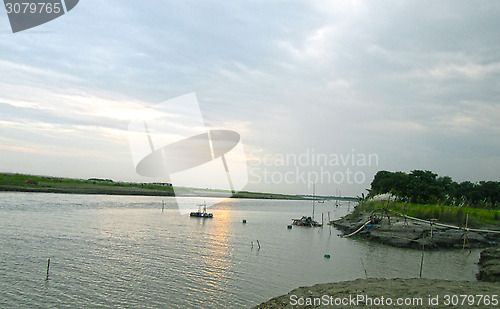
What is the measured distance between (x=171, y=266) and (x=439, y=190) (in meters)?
53.2

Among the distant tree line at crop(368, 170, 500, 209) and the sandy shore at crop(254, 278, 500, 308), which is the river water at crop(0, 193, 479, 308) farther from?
the distant tree line at crop(368, 170, 500, 209)

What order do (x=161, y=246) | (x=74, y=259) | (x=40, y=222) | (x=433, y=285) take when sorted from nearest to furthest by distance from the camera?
(x=433, y=285), (x=74, y=259), (x=161, y=246), (x=40, y=222)

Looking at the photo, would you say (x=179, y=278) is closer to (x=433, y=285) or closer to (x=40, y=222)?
(x=433, y=285)

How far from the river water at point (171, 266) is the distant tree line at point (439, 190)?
27785 millimetres

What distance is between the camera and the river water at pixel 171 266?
14.6 meters

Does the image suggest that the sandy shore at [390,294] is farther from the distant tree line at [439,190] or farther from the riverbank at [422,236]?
the distant tree line at [439,190]

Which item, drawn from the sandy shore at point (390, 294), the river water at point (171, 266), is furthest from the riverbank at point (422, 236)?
the sandy shore at point (390, 294)

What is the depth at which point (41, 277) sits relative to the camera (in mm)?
16531

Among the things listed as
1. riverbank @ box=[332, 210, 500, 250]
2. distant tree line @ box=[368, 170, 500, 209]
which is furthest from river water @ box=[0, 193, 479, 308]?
distant tree line @ box=[368, 170, 500, 209]

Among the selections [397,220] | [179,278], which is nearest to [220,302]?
[179,278]

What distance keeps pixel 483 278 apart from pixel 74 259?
78.1 ft

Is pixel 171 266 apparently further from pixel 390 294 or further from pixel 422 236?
pixel 422 236

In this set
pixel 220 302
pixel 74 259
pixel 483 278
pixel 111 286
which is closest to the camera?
pixel 220 302

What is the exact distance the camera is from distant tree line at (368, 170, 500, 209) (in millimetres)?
56116
